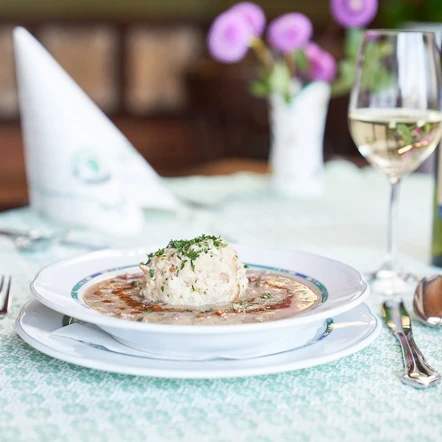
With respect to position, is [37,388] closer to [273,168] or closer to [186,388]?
[186,388]

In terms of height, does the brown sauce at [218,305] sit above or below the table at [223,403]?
above

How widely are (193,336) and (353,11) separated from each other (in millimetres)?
1215

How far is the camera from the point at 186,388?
72 centimetres

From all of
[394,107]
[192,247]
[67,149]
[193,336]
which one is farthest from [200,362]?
[67,149]

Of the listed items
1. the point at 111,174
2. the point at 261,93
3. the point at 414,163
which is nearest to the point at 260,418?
the point at 414,163

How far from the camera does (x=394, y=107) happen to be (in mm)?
1145

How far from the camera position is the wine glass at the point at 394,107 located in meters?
1.10

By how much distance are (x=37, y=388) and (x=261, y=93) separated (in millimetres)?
1156

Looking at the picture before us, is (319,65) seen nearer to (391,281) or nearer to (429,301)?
(391,281)

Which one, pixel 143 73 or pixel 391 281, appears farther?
pixel 143 73

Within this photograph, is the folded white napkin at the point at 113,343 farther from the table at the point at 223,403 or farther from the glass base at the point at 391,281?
the glass base at the point at 391,281

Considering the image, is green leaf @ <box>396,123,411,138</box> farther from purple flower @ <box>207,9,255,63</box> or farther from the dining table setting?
purple flower @ <box>207,9,255,63</box>

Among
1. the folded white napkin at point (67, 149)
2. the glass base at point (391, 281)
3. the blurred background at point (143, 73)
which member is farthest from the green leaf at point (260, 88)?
the blurred background at point (143, 73)

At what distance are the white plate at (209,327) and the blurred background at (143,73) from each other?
13.2 feet
